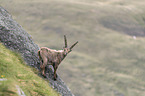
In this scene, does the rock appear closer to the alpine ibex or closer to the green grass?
the alpine ibex

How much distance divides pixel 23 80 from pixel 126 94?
180724 millimetres

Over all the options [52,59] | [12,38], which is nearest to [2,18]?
[12,38]

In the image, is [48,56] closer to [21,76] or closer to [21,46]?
[21,76]

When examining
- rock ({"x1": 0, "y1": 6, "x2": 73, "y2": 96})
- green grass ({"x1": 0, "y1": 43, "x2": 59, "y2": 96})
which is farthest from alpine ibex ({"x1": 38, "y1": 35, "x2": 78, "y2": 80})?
rock ({"x1": 0, "y1": 6, "x2": 73, "y2": 96})

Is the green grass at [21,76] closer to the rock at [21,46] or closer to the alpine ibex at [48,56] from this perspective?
the alpine ibex at [48,56]

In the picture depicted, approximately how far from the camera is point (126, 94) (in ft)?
623

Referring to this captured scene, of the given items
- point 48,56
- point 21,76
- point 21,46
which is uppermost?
point 21,46

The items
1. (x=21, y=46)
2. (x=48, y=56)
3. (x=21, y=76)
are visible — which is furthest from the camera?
(x=21, y=46)

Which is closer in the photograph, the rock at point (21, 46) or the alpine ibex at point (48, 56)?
the alpine ibex at point (48, 56)

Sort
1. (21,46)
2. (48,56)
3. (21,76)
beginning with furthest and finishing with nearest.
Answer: (21,46)
(48,56)
(21,76)

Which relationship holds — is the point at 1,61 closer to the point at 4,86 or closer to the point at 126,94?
the point at 4,86

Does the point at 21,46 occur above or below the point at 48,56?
above

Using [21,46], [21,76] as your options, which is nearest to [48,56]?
[21,76]

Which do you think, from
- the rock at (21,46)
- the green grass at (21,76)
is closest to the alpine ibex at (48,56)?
the green grass at (21,76)
